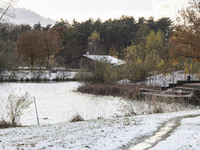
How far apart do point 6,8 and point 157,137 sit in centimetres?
1192

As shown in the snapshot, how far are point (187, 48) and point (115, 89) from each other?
29.7 ft

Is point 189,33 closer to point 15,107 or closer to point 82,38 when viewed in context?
point 15,107

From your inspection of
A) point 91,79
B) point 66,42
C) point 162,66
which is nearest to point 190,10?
point 162,66

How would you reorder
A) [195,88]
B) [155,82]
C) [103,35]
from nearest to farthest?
[195,88]
[155,82]
[103,35]

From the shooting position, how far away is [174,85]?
29625 millimetres

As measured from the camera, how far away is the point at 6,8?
1616cm

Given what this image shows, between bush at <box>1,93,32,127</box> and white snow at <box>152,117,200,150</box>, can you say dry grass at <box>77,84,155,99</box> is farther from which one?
white snow at <box>152,117,200,150</box>

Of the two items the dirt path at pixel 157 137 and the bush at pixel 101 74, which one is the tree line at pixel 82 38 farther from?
the dirt path at pixel 157 137

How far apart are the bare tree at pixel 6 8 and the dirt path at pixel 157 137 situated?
10546mm

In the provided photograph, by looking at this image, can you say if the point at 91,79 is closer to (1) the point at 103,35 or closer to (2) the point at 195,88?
(2) the point at 195,88

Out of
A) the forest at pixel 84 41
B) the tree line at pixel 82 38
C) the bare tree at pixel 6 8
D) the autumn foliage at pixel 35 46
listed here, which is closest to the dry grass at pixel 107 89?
the forest at pixel 84 41

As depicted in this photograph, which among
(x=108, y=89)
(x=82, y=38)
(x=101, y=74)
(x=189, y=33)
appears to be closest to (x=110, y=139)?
(x=189, y=33)

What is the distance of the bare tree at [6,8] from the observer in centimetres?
1587

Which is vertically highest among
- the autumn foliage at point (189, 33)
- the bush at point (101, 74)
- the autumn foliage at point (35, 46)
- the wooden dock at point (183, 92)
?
the autumn foliage at point (35, 46)
